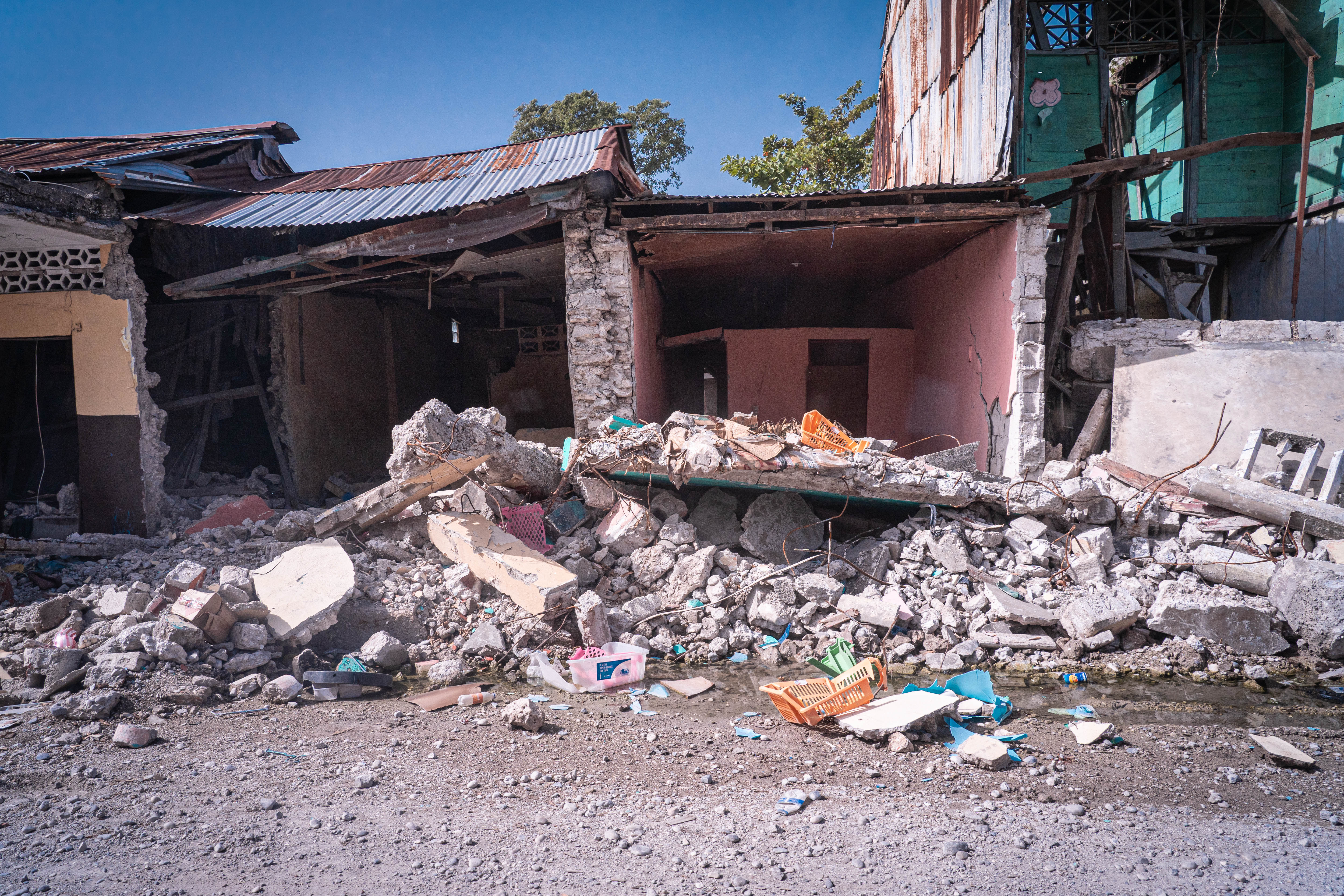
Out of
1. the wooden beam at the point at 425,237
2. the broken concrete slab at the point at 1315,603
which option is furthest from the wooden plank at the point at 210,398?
the broken concrete slab at the point at 1315,603

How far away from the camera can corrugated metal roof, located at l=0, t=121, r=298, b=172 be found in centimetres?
711

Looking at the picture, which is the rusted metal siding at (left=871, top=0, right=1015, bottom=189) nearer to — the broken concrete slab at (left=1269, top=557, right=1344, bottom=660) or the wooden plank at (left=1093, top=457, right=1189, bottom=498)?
the wooden plank at (left=1093, top=457, right=1189, bottom=498)

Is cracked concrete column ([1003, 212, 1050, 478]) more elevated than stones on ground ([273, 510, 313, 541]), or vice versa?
cracked concrete column ([1003, 212, 1050, 478])

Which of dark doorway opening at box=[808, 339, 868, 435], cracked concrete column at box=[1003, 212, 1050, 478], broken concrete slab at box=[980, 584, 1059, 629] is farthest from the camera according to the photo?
dark doorway opening at box=[808, 339, 868, 435]

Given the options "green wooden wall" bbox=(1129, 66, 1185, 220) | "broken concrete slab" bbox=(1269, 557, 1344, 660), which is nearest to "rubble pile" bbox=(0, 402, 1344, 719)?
"broken concrete slab" bbox=(1269, 557, 1344, 660)

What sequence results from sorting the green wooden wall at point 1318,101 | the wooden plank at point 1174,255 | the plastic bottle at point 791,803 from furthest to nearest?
the wooden plank at point 1174,255 → the green wooden wall at point 1318,101 → the plastic bottle at point 791,803

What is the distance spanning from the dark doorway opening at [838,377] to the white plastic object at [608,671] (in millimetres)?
6711

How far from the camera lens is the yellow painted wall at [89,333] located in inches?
266

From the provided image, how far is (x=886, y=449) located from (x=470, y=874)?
17.2ft

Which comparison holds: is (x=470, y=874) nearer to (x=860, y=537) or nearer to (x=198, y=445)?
(x=860, y=537)

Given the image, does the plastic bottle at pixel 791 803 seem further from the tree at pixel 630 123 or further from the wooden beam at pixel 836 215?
the tree at pixel 630 123

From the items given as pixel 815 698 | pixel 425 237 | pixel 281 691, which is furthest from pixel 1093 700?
pixel 425 237

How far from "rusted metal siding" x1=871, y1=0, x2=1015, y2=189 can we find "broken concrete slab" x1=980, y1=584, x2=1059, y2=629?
478 cm

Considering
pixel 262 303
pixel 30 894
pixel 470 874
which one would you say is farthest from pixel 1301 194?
pixel 262 303
